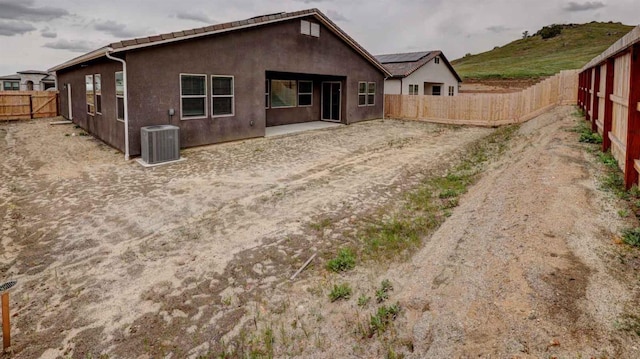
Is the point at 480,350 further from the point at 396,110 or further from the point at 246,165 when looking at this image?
the point at 396,110

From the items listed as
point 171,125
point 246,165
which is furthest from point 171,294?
point 171,125

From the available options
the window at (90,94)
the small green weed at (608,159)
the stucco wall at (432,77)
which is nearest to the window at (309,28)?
the window at (90,94)

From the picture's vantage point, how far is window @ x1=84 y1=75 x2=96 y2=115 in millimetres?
15172

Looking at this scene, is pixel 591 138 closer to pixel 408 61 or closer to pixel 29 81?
pixel 408 61

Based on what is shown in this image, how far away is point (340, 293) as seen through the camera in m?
4.31

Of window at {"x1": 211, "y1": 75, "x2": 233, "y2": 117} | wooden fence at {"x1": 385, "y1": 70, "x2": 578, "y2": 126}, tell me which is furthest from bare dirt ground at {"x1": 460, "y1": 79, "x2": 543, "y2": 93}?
window at {"x1": 211, "y1": 75, "x2": 233, "y2": 117}

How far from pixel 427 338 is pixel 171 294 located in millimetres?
2808

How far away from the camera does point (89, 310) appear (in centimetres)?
422

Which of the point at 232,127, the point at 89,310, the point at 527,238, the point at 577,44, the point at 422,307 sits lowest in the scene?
the point at 89,310

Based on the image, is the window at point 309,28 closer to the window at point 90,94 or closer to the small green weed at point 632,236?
the window at point 90,94

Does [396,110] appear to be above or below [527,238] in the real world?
above

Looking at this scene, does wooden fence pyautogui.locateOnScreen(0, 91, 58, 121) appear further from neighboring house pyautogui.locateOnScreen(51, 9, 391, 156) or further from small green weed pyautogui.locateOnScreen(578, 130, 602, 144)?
small green weed pyautogui.locateOnScreen(578, 130, 602, 144)

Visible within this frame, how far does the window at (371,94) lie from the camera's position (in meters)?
21.0

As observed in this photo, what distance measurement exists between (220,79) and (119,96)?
10.3ft
